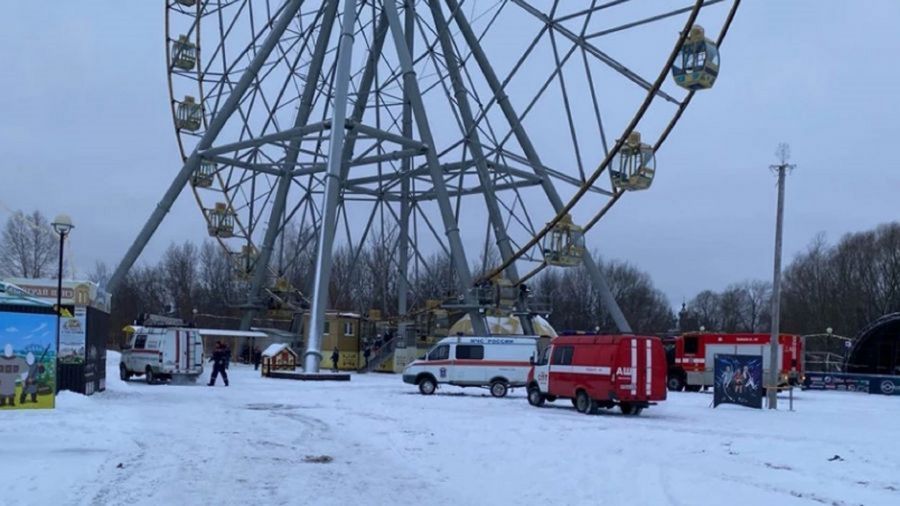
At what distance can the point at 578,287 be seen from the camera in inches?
4301

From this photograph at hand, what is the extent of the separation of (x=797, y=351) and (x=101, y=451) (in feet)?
113

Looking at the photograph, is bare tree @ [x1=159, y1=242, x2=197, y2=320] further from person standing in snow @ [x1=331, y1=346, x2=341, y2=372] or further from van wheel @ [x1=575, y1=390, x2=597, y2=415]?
van wheel @ [x1=575, y1=390, x2=597, y2=415]

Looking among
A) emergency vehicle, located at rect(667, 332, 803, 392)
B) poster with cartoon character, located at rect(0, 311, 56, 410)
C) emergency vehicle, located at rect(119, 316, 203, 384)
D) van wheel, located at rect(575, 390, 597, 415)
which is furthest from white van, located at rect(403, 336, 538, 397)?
poster with cartoon character, located at rect(0, 311, 56, 410)

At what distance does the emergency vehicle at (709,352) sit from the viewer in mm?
41875

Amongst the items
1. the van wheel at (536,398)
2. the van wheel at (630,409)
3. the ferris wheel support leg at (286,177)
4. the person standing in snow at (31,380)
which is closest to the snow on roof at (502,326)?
the ferris wheel support leg at (286,177)

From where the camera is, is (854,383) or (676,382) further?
(854,383)

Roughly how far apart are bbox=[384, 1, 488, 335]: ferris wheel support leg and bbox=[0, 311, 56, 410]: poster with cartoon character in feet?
91.1

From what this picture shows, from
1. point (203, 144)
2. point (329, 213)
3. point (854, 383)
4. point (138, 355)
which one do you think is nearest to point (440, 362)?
point (329, 213)

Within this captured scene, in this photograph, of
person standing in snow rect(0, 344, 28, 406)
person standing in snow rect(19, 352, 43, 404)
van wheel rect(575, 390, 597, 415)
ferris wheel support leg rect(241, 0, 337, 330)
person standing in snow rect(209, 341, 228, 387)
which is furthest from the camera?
ferris wheel support leg rect(241, 0, 337, 330)

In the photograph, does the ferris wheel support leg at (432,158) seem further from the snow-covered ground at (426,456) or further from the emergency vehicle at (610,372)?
the snow-covered ground at (426,456)

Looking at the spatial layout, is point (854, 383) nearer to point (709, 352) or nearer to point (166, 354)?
point (709, 352)

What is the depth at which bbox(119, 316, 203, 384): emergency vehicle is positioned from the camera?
35562mm

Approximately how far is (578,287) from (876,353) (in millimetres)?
52478

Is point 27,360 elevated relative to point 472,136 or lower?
lower
